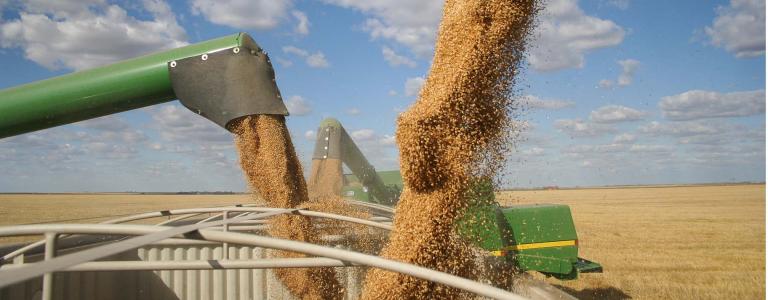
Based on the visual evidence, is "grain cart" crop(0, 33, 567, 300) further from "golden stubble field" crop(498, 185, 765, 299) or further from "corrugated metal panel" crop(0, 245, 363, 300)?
"golden stubble field" crop(498, 185, 765, 299)

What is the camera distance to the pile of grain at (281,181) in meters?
3.56

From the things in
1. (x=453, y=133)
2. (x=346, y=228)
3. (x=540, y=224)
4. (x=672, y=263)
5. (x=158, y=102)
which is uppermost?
(x=158, y=102)

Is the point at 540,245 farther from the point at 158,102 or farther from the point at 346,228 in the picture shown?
the point at 158,102

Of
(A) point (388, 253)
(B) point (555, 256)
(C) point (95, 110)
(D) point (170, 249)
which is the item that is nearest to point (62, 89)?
(C) point (95, 110)

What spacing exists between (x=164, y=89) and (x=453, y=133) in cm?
196

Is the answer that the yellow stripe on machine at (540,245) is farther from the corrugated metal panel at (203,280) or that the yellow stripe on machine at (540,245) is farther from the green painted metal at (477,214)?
the green painted metal at (477,214)

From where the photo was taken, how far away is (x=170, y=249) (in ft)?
13.1

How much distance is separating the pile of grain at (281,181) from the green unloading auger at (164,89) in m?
0.12

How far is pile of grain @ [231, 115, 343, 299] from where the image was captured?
3.56m

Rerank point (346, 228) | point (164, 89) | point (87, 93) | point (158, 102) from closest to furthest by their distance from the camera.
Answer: point (87, 93) → point (164, 89) → point (158, 102) → point (346, 228)

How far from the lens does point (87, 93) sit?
10.6 ft

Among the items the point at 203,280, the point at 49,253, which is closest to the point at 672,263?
the point at 203,280

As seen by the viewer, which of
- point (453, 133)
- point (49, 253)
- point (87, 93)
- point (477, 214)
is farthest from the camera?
point (87, 93)

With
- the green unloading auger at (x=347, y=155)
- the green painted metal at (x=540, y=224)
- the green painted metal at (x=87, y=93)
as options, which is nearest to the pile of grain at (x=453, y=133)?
the green painted metal at (x=87, y=93)
